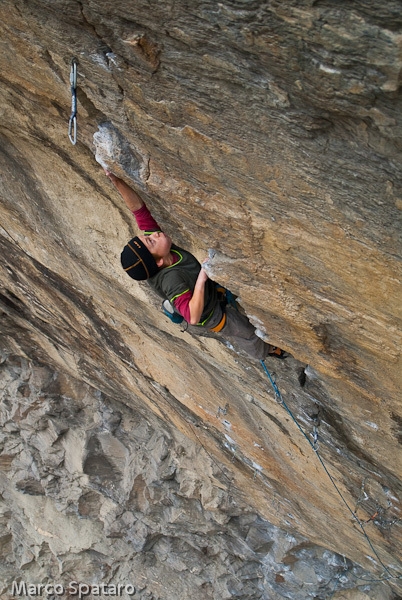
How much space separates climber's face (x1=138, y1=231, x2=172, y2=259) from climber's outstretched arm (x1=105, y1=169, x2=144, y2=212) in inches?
7.5

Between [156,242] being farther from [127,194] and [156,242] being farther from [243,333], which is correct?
[243,333]

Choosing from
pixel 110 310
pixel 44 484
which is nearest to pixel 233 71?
pixel 110 310

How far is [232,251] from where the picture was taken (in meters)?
2.90

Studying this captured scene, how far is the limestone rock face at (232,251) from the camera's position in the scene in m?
1.99

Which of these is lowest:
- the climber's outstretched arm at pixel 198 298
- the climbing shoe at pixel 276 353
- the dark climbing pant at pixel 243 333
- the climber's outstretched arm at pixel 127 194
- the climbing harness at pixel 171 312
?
the climbing shoe at pixel 276 353

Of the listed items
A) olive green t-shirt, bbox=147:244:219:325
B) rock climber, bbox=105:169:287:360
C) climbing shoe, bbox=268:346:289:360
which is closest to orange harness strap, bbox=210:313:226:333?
rock climber, bbox=105:169:287:360

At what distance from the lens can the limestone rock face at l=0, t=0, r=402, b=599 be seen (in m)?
1.99

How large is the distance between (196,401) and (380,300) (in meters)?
3.45

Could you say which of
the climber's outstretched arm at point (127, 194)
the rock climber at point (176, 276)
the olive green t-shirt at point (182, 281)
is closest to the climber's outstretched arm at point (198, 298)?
Result: the rock climber at point (176, 276)

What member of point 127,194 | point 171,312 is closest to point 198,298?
point 171,312

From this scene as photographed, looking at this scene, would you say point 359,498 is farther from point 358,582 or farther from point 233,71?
point 233,71

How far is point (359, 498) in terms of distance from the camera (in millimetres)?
4617

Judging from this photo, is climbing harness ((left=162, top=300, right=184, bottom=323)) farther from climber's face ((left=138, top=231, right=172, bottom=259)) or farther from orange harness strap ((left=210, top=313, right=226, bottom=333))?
climber's face ((left=138, top=231, right=172, bottom=259))

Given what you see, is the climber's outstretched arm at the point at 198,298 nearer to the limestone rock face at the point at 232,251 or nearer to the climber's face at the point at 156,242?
the limestone rock face at the point at 232,251
